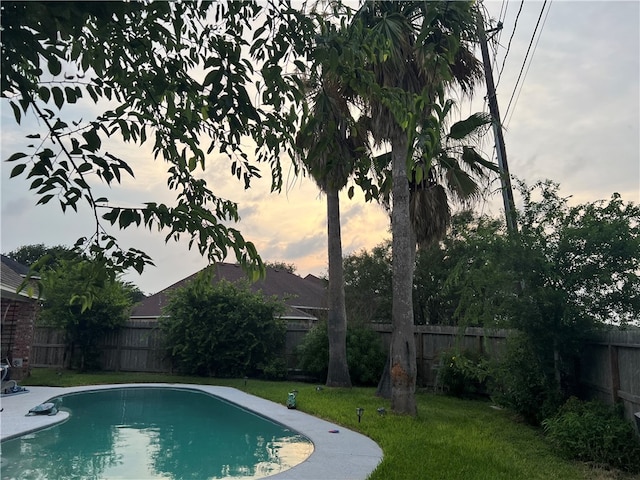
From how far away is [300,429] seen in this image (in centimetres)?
875

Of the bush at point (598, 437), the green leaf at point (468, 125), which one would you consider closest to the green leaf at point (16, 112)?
the bush at point (598, 437)

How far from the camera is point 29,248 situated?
4272 cm

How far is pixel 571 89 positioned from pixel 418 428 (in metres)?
7.17

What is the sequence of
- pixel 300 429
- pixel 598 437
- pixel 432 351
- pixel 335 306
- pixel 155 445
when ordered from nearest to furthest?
pixel 598 437 → pixel 155 445 → pixel 300 429 → pixel 432 351 → pixel 335 306

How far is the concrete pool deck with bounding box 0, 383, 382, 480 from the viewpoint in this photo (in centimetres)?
608

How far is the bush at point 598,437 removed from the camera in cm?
610

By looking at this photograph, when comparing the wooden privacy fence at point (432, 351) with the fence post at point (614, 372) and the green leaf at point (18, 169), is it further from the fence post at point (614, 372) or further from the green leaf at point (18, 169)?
the green leaf at point (18, 169)

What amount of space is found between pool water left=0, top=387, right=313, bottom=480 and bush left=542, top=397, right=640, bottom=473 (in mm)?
3395

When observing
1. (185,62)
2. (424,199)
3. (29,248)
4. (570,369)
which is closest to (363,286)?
(424,199)

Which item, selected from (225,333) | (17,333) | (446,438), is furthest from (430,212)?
(17,333)

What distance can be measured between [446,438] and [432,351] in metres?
6.24

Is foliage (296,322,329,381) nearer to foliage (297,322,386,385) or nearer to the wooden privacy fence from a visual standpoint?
foliage (297,322,386,385)

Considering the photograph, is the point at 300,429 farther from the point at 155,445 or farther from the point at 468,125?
the point at 468,125

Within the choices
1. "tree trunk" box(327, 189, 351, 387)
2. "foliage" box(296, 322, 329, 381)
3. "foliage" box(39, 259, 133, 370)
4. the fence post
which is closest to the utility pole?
the fence post
